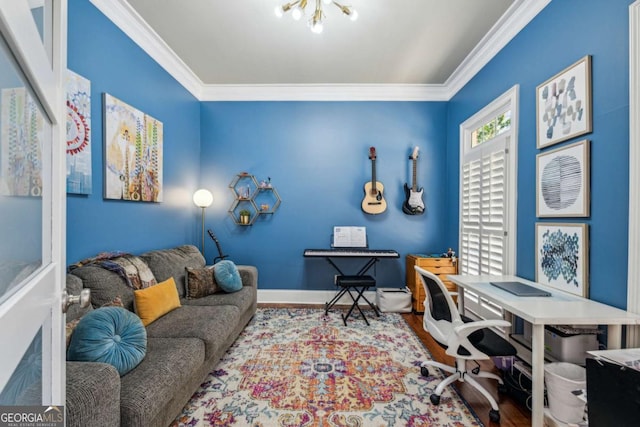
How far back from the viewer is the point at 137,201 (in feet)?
8.44

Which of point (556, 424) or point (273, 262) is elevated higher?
point (273, 262)

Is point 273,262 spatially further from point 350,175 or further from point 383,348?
point 383,348

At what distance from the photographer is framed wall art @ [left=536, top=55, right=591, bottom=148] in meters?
1.68

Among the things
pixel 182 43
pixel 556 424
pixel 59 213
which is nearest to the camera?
pixel 59 213

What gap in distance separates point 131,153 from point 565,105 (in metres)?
3.40

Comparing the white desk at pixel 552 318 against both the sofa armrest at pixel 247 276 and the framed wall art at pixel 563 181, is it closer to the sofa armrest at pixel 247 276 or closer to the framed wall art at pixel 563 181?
the framed wall art at pixel 563 181

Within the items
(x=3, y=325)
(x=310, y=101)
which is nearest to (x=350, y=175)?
(x=310, y=101)

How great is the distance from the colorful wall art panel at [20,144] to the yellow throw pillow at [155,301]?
1.59 m

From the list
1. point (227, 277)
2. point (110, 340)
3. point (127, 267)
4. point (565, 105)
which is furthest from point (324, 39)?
point (110, 340)

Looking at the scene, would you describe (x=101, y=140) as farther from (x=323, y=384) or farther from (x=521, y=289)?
(x=521, y=289)

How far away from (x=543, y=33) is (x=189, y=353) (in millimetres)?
3322

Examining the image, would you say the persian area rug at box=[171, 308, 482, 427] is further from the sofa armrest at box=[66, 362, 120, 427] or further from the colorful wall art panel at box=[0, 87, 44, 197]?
the colorful wall art panel at box=[0, 87, 44, 197]

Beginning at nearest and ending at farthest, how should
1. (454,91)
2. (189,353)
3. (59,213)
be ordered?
(59,213), (189,353), (454,91)

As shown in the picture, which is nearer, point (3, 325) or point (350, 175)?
point (3, 325)
